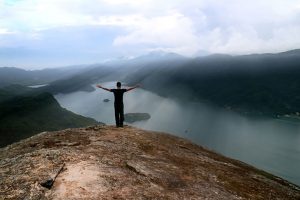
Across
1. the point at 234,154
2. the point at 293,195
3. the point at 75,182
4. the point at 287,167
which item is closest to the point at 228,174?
the point at 293,195

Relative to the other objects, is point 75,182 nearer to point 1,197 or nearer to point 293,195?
point 1,197

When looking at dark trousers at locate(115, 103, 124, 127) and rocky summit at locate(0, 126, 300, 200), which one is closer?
rocky summit at locate(0, 126, 300, 200)

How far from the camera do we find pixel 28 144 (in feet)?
90.4

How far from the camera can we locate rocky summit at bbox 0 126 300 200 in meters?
17.3

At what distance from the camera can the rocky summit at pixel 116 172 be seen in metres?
17.3

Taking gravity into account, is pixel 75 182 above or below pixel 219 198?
above

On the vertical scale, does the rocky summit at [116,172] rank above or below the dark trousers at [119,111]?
below

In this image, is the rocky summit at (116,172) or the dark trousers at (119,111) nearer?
the rocky summit at (116,172)

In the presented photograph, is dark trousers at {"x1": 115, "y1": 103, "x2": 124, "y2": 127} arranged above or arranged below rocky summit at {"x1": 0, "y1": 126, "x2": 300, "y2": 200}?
above

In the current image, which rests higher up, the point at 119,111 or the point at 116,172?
the point at 119,111

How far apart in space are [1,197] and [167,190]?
8766 mm

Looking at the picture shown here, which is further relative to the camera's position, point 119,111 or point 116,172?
point 119,111

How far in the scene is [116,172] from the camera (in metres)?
20.1

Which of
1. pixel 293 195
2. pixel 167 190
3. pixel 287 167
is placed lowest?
pixel 287 167
